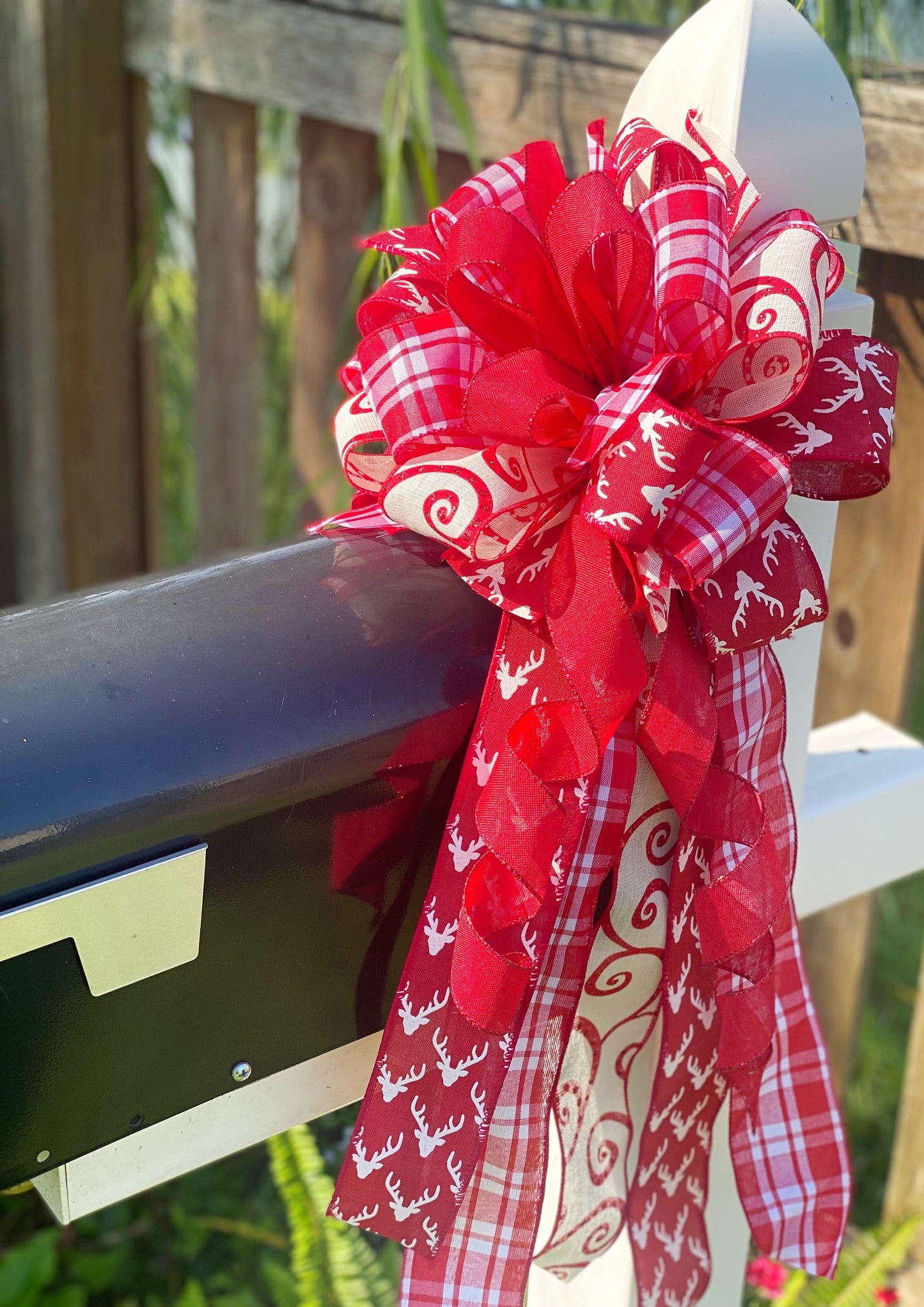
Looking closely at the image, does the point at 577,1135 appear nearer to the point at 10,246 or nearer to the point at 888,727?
the point at 888,727

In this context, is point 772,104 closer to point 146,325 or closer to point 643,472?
point 643,472

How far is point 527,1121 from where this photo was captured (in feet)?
1.63

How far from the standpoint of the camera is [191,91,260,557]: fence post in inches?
65.7

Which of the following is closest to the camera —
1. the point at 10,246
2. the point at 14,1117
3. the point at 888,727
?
the point at 14,1117

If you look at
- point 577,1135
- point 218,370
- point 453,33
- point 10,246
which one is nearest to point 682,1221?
point 577,1135

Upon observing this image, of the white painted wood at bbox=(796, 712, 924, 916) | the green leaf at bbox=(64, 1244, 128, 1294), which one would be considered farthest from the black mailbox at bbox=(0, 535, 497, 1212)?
the green leaf at bbox=(64, 1244, 128, 1294)

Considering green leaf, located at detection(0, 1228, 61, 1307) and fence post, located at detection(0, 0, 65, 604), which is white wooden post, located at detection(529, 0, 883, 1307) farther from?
fence post, located at detection(0, 0, 65, 604)

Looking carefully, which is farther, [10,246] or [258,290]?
[10,246]

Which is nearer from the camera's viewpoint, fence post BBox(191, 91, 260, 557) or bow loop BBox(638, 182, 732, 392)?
bow loop BBox(638, 182, 732, 392)

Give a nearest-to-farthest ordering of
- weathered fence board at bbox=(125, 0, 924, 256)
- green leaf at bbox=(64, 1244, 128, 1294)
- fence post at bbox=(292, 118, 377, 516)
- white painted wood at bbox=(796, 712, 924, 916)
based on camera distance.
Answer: white painted wood at bbox=(796, 712, 924, 916) < weathered fence board at bbox=(125, 0, 924, 256) < green leaf at bbox=(64, 1244, 128, 1294) < fence post at bbox=(292, 118, 377, 516)

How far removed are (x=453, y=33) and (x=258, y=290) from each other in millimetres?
545

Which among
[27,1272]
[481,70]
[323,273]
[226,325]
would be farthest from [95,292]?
[27,1272]

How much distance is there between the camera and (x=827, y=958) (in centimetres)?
134

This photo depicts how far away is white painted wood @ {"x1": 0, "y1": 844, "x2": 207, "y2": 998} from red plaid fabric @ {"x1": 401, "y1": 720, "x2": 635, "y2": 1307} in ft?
0.46
